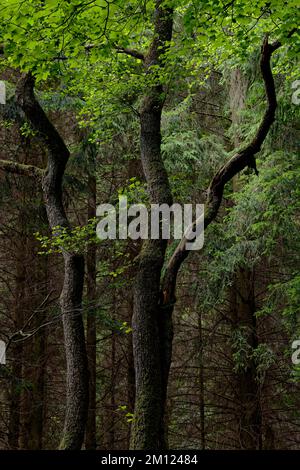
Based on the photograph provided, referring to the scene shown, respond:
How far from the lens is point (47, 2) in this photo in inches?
190

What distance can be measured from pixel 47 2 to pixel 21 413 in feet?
28.6

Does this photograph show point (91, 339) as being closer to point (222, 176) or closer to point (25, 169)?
point (25, 169)

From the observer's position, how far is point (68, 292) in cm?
733

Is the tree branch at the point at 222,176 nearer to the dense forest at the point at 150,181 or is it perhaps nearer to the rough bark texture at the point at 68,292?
the dense forest at the point at 150,181

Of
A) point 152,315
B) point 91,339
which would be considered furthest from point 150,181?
point 91,339

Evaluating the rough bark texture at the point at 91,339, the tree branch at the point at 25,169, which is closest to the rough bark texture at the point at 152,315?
the tree branch at the point at 25,169

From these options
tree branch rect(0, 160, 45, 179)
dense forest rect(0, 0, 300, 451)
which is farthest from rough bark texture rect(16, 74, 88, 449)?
tree branch rect(0, 160, 45, 179)

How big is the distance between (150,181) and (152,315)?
1825 millimetres

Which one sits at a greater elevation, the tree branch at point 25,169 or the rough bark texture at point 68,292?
the tree branch at point 25,169

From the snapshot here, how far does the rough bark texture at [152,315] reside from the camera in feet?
20.6

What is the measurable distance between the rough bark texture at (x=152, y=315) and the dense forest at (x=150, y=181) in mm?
16

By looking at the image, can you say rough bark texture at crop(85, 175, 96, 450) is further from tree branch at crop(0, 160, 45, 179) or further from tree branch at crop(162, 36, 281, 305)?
tree branch at crop(162, 36, 281, 305)
